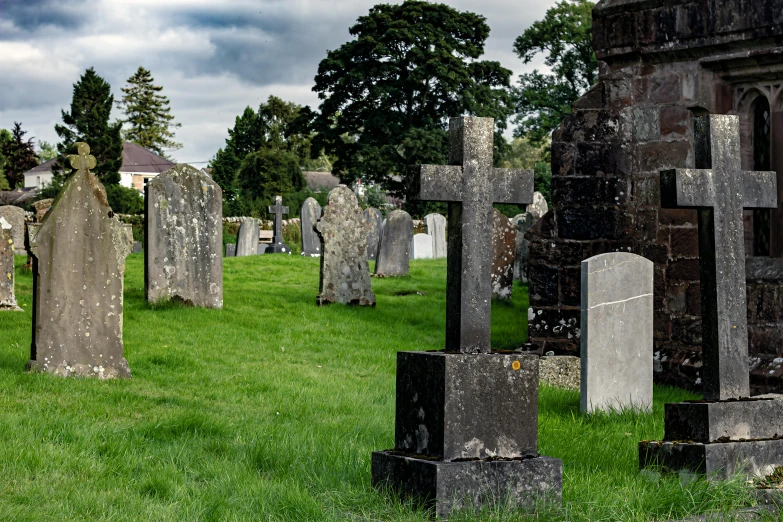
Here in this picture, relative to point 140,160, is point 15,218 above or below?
below

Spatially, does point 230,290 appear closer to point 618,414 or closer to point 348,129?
point 618,414

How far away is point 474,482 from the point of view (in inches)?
181

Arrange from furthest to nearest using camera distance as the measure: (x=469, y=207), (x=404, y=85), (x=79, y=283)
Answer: (x=404, y=85)
(x=79, y=283)
(x=469, y=207)

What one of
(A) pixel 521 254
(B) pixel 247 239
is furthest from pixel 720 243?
(B) pixel 247 239

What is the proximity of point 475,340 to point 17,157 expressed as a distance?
2990 inches

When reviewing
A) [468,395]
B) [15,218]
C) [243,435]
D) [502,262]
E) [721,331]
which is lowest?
[243,435]

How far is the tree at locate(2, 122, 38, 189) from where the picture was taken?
74812mm

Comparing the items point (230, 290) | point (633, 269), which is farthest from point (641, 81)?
point (230, 290)

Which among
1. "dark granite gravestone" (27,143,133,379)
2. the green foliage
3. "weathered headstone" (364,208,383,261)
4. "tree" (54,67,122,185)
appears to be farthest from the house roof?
"dark granite gravestone" (27,143,133,379)

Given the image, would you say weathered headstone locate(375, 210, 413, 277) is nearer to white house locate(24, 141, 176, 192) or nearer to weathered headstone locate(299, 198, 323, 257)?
weathered headstone locate(299, 198, 323, 257)

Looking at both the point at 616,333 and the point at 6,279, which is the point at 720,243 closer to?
the point at 616,333

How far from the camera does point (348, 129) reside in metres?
45.1

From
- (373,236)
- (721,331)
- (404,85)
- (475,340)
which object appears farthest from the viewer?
(404,85)

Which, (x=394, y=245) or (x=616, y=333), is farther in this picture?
(x=394, y=245)
